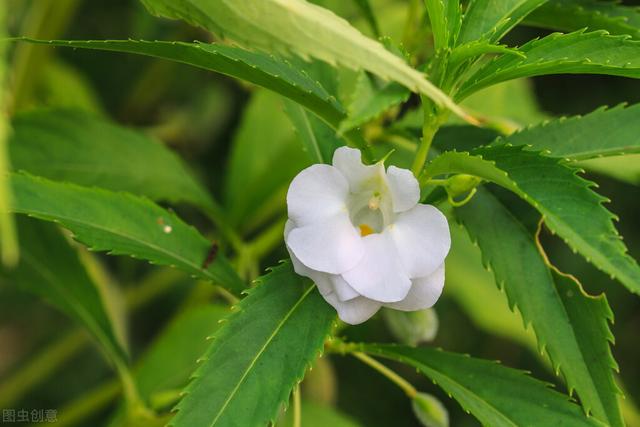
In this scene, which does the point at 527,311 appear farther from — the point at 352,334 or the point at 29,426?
the point at 29,426

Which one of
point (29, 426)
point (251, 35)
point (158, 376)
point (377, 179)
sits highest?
point (251, 35)

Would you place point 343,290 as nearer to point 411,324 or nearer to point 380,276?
point 380,276

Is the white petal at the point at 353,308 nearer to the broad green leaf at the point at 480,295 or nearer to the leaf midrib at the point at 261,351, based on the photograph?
the leaf midrib at the point at 261,351

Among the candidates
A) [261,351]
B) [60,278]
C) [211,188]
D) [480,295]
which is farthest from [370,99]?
[211,188]

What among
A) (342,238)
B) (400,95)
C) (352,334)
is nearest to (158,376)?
(352,334)

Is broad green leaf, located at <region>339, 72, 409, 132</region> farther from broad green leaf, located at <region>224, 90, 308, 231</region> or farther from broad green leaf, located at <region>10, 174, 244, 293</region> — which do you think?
broad green leaf, located at <region>224, 90, 308, 231</region>

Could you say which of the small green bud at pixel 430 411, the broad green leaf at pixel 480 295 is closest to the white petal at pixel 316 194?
the small green bud at pixel 430 411
